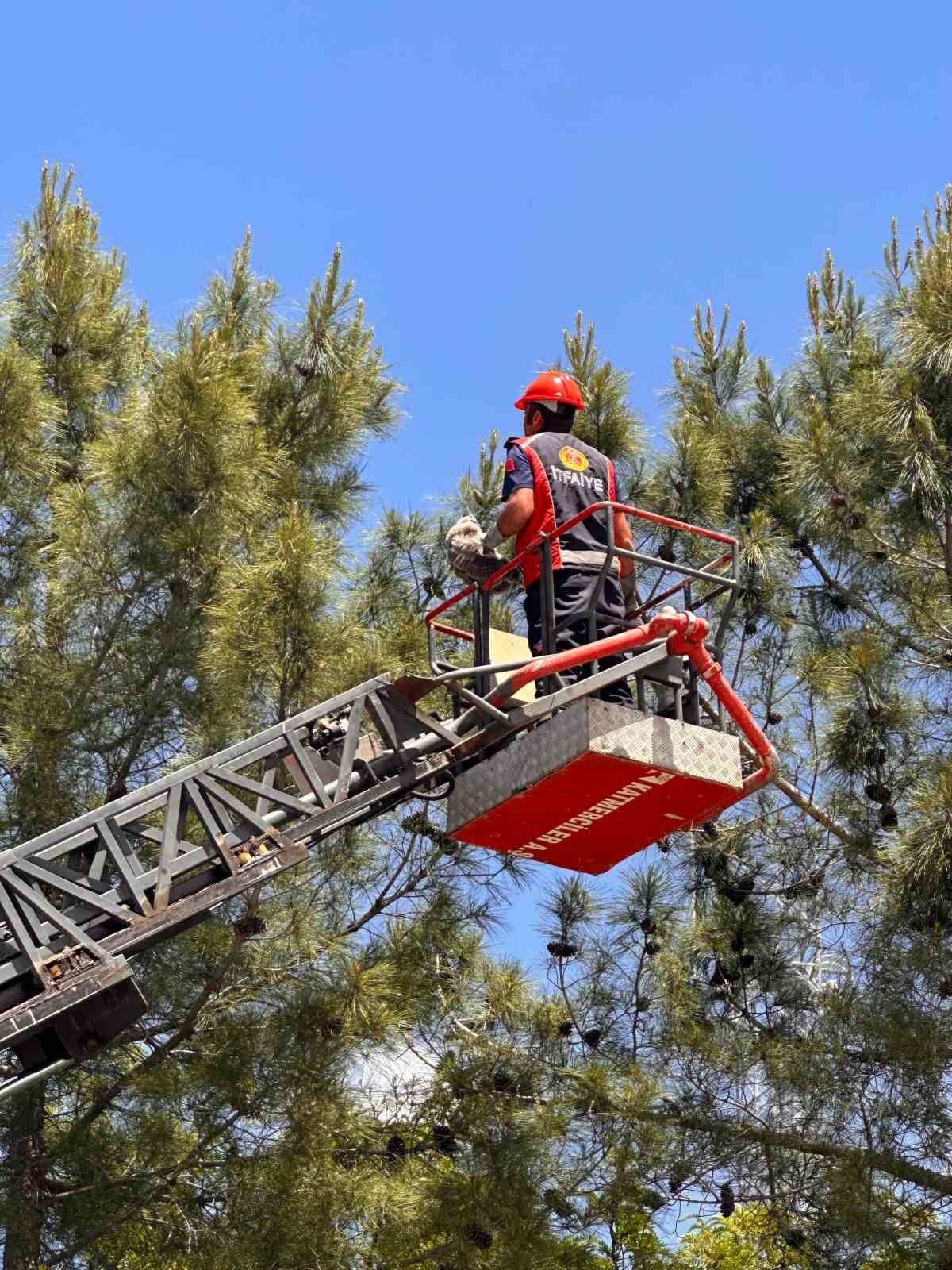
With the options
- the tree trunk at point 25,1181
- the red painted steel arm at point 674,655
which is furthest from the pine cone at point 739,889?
the tree trunk at point 25,1181

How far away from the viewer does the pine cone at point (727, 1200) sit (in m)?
9.19

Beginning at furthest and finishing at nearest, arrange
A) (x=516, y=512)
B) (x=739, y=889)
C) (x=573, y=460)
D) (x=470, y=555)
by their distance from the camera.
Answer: (x=739, y=889)
(x=470, y=555)
(x=573, y=460)
(x=516, y=512)

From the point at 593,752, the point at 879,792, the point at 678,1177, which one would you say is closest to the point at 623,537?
the point at 593,752

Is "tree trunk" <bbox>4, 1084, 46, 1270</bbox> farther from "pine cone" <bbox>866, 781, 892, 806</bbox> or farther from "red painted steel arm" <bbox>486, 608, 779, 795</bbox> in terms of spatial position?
"pine cone" <bbox>866, 781, 892, 806</bbox>

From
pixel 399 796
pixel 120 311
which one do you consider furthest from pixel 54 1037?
pixel 120 311

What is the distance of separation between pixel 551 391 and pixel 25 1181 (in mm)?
4308

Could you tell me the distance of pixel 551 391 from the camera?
734 cm

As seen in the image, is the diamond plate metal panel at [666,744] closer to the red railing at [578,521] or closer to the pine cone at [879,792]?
the red railing at [578,521]

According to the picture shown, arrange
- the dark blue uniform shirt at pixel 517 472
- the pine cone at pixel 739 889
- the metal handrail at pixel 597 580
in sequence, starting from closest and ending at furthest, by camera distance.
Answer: the metal handrail at pixel 597 580 → the dark blue uniform shirt at pixel 517 472 → the pine cone at pixel 739 889

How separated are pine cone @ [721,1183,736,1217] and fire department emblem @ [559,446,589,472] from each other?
3.92 metres

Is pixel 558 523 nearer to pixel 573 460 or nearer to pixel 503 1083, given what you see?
pixel 573 460

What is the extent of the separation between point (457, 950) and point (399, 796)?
9.34 ft

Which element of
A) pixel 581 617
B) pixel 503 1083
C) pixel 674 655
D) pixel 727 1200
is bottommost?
pixel 727 1200

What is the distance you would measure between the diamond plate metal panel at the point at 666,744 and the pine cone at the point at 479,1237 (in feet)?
10.1
